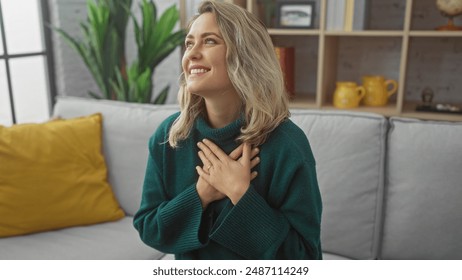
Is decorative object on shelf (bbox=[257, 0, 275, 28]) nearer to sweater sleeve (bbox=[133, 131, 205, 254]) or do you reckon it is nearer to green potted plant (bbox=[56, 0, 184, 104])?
green potted plant (bbox=[56, 0, 184, 104])

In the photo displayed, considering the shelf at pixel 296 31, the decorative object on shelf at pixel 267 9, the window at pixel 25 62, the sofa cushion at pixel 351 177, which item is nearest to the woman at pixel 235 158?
the sofa cushion at pixel 351 177

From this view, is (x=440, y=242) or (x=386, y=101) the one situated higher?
(x=386, y=101)

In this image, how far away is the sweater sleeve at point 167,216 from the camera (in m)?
0.84

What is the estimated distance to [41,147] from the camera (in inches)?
52.1

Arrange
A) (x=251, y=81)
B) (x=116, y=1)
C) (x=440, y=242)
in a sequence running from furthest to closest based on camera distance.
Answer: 1. (x=116, y=1)
2. (x=440, y=242)
3. (x=251, y=81)

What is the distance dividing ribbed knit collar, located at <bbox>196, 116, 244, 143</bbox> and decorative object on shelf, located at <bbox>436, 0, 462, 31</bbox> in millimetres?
1403

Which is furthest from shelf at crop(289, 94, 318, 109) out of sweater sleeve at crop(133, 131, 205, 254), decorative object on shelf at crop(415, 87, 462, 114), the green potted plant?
sweater sleeve at crop(133, 131, 205, 254)

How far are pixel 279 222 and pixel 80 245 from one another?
2.29ft

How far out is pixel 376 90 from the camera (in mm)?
1980

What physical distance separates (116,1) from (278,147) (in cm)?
140

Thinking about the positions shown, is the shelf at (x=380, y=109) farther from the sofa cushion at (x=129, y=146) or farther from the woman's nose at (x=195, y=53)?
the woman's nose at (x=195, y=53)

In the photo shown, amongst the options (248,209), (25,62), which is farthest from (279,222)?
(25,62)
